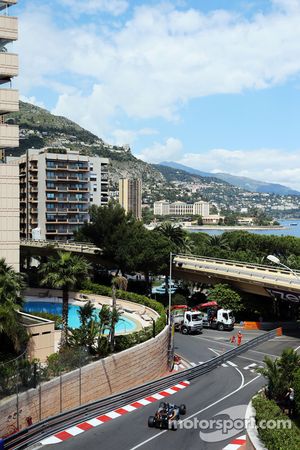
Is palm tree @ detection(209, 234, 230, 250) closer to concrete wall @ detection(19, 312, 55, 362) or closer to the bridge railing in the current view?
the bridge railing

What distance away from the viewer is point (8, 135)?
44531 millimetres

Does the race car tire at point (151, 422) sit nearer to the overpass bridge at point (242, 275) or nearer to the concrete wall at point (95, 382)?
the concrete wall at point (95, 382)

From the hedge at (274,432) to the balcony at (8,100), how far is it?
32.0 meters

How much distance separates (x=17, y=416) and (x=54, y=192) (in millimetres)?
91422

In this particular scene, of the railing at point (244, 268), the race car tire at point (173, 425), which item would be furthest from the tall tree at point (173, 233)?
the race car tire at point (173, 425)

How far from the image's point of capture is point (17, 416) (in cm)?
2606

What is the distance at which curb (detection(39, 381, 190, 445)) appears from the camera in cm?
2566

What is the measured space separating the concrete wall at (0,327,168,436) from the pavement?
9.78 feet

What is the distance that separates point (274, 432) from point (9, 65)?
36514mm

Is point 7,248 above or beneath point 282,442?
above

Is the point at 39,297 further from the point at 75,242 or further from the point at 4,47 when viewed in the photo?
the point at 4,47

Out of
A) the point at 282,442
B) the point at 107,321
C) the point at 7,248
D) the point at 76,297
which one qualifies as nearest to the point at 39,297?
the point at 76,297

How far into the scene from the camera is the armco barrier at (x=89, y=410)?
2402 cm

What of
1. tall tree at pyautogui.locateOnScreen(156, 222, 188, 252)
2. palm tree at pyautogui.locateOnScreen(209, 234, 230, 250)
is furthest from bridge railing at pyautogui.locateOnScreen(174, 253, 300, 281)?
palm tree at pyautogui.locateOnScreen(209, 234, 230, 250)
